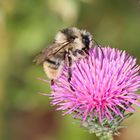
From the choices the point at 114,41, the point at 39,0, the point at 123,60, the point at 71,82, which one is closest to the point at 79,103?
the point at 71,82

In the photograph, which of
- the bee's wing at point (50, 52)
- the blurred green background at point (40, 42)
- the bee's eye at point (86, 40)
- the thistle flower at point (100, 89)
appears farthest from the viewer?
the blurred green background at point (40, 42)

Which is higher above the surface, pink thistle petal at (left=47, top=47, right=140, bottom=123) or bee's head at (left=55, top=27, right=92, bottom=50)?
bee's head at (left=55, top=27, right=92, bottom=50)

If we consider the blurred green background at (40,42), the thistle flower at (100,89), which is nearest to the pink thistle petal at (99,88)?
the thistle flower at (100,89)

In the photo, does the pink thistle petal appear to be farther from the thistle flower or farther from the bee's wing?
the bee's wing

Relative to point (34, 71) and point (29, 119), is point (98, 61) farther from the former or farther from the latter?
point (29, 119)

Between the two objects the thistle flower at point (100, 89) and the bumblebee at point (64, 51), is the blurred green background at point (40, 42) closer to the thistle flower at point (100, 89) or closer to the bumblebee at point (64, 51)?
the bumblebee at point (64, 51)

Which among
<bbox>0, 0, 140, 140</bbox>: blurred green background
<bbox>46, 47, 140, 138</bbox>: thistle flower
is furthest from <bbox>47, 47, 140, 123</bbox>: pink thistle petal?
<bbox>0, 0, 140, 140</bbox>: blurred green background
